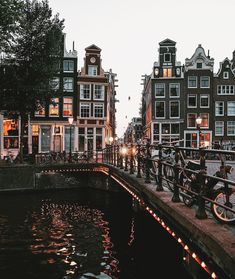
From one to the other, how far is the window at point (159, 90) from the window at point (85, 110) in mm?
9907

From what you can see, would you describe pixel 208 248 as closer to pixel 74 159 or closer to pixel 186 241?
pixel 186 241

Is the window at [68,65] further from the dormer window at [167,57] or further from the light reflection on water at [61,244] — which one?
the light reflection on water at [61,244]

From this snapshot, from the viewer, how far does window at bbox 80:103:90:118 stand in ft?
134

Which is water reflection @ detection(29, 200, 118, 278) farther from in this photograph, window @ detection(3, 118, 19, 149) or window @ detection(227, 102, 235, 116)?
window @ detection(227, 102, 235, 116)

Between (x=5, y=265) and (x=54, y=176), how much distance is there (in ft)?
57.9

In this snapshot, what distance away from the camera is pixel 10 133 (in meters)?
38.8

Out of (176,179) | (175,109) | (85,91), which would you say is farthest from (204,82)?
(176,179)

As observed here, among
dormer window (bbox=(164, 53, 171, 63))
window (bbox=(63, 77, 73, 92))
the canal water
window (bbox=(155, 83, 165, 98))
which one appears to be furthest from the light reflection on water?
dormer window (bbox=(164, 53, 171, 63))

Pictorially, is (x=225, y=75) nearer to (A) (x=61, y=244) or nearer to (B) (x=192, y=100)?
(B) (x=192, y=100)

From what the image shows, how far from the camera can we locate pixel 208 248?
4.50 metres

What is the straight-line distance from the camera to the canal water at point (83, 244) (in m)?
9.04

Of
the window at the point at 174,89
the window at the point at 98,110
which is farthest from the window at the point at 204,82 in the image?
the window at the point at 98,110

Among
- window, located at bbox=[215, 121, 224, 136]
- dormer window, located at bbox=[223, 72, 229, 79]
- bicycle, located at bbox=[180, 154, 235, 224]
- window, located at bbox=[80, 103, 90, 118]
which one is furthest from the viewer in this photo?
dormer window, located at bbox=[223, 72, 229, 79]

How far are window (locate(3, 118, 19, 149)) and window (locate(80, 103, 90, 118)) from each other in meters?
7.48
